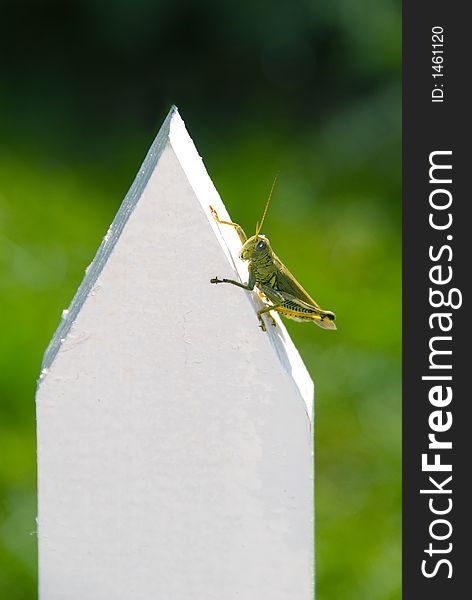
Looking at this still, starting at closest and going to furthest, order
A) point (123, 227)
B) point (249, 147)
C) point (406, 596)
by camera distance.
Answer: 1. point (123, 227)
2. point (406, 596)
3. point (249, 147)

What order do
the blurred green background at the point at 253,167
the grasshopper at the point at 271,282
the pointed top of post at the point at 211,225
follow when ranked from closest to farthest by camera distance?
1. the pointed top of post at the point at 211,225
2. the grasshopper at the point at 271,282
3. the blurred green background at the point at 253,167

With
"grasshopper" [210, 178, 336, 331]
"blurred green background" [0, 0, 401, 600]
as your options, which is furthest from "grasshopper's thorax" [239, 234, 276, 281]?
"blurred green background" [0, 0, 401, 600]

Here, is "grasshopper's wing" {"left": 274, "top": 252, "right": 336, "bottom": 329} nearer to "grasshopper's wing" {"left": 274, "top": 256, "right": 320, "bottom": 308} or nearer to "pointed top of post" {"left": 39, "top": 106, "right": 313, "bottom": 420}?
"grasshopper's wing" {"left": 274, "top": 256, "right": 320, "bottom": 308}

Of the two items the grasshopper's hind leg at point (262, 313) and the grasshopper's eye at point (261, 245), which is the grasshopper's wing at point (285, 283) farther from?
the grasshopper's hind leg at point (262, 313)

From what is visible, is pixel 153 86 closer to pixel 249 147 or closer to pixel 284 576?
pixel 249 147

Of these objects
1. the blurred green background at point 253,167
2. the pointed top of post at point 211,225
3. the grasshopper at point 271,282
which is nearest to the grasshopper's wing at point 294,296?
the grasshopper at point 271,282

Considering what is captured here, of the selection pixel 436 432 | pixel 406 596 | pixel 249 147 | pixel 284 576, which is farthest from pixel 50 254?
pixel 284 576
